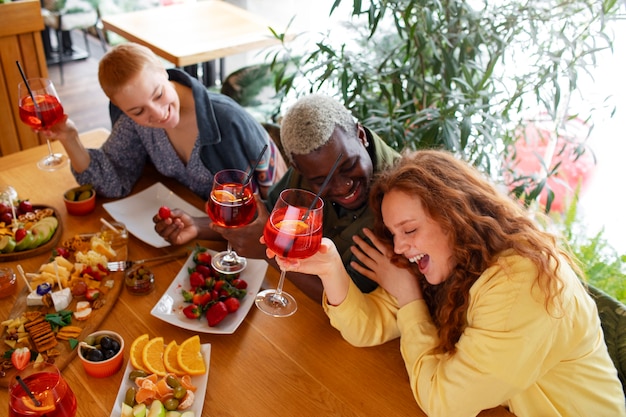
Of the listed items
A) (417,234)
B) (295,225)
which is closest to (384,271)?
(417,234)

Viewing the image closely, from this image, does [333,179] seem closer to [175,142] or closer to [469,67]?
[175,142]

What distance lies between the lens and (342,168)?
61.7 inches

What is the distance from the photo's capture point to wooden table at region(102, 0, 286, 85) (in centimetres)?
339

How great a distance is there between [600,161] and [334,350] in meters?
2.29

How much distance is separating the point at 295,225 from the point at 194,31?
2.75 metres

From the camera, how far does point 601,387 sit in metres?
1.38

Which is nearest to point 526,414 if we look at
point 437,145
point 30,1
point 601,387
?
point 601,387

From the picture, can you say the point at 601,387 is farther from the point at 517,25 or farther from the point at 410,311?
the point at 517,25

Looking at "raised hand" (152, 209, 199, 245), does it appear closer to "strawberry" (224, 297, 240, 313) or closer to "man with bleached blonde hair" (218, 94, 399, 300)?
"man with bleached blonde hair" (218, 94, 399, 300)

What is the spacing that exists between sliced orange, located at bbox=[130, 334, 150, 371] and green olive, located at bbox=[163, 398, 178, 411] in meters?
0.13

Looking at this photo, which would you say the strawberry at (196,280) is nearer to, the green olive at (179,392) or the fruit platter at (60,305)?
the fruit platter at (60,305)

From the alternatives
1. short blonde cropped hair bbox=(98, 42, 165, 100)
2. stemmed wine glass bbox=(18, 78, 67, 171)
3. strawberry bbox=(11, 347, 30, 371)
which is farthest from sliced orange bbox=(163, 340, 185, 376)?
stemmed wine glass bbox=(18, 78, 67, 171)

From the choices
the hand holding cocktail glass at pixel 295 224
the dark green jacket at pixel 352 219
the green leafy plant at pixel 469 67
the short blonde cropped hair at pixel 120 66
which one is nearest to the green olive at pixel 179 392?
the hand holding cocktail glass at pixel 295 224

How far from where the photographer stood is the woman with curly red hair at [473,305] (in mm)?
1247
